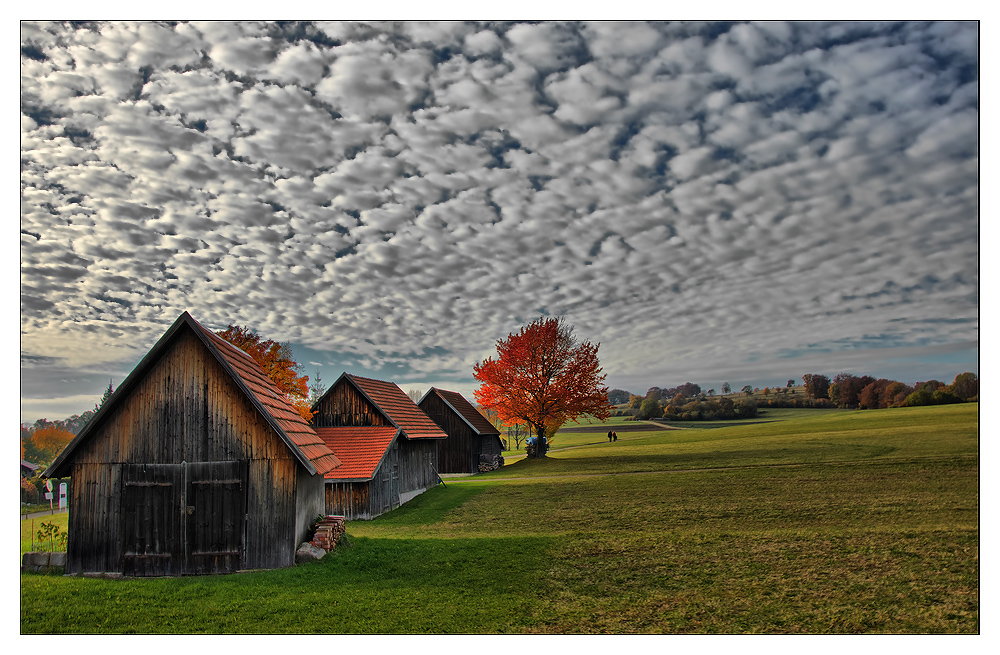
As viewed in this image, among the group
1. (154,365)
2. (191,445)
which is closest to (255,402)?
(191,445)

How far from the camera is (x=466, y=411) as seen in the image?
4522cm

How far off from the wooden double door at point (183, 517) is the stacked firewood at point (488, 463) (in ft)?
102

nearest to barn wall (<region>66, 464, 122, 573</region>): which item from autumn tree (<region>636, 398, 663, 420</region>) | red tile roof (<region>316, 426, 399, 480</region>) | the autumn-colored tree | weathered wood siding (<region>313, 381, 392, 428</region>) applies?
the autumn-colored tree

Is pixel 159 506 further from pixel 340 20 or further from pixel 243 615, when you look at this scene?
pixel 340 20

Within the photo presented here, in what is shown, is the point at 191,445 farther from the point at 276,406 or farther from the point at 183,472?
the point at 276,406

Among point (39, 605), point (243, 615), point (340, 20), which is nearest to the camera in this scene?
point (243, 615)

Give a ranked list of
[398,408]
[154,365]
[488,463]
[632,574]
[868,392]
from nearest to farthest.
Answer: [632,574] → [154,365] → [398,408] → [868,392] → [488,463]

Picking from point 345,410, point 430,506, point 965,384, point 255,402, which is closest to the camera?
point 255,402

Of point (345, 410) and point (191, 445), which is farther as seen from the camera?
point (345, 410)

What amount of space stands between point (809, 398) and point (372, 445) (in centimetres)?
3995

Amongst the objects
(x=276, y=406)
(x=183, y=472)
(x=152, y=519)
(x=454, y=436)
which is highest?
(x=276, y=406)
